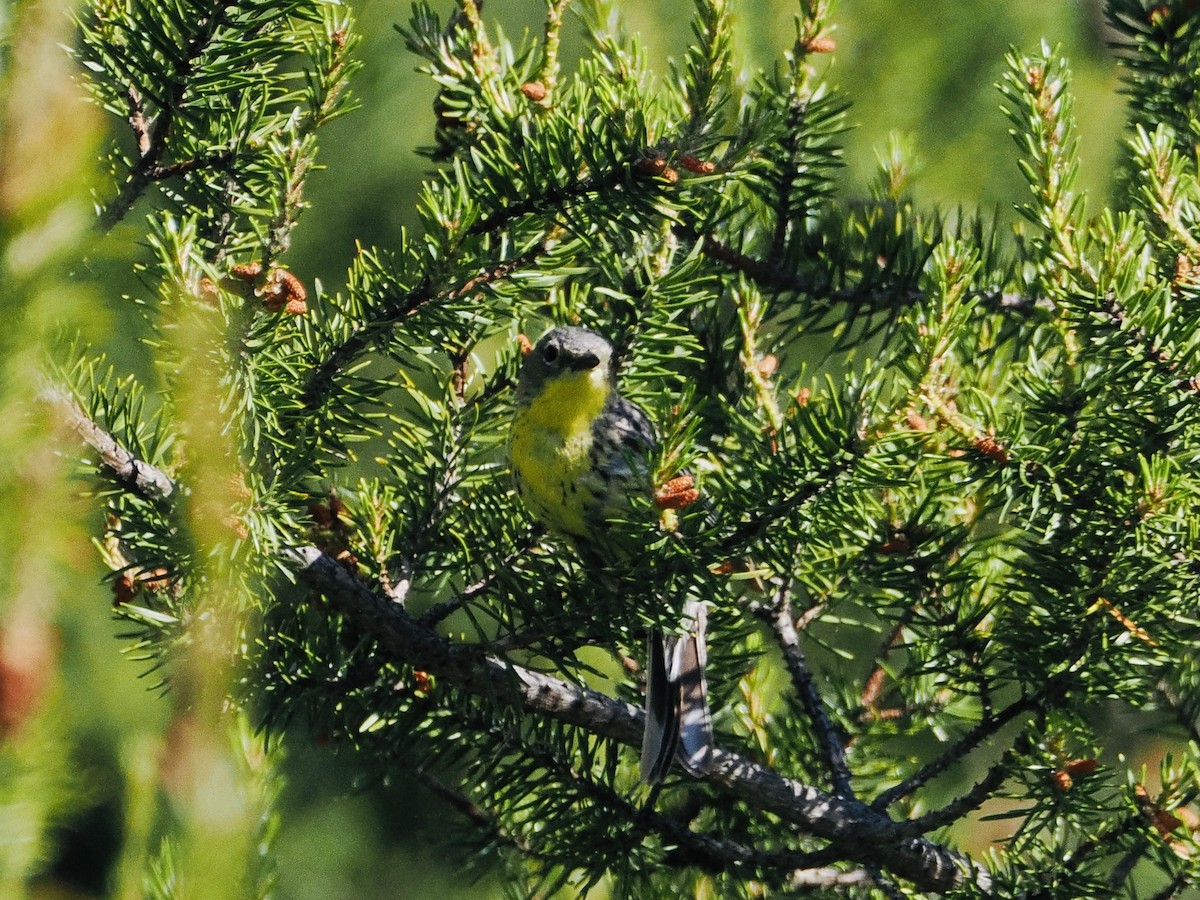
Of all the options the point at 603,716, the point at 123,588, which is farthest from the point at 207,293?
the point at 603,716

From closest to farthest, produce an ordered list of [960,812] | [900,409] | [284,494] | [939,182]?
[900,409], [284,494], [960,812], [939,182]

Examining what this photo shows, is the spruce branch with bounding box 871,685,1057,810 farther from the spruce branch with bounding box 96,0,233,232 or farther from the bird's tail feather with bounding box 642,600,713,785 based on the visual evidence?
the spruce branch with bounding box 96,0,233,232

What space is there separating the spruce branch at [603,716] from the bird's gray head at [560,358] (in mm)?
562

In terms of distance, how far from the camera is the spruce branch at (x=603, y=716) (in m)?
1.45

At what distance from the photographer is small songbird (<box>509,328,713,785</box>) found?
166cm

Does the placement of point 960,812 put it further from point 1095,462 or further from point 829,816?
point 1095,462

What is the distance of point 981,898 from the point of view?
4.96 feet

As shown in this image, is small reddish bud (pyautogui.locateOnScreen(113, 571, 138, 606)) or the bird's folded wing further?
the bird's folded wing

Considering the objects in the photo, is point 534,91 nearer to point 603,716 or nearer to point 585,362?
point 585,362

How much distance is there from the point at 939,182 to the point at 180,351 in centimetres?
299

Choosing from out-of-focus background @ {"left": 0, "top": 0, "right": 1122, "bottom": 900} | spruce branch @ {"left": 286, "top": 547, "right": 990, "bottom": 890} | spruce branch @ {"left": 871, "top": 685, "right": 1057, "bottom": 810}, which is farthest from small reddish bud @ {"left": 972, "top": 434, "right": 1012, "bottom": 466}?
out-of-focus background @ {"left": 0, "top": 0, "right": 1122, "bottom": 900}

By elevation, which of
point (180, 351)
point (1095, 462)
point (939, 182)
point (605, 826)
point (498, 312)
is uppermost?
point (939, 182)

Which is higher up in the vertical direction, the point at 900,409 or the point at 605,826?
the point at 900,409

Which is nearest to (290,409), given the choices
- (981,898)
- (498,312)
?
(498,312)
